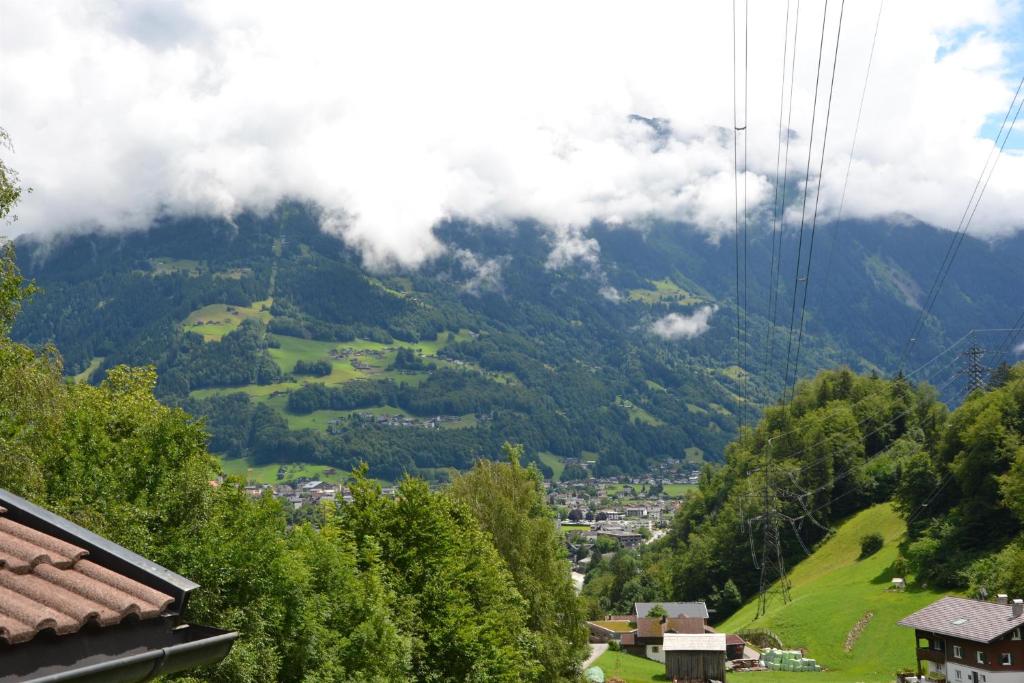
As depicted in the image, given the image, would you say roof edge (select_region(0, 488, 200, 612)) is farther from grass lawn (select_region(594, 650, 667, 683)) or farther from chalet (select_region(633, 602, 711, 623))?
chalet (select_region(633, 602, 711, 623))

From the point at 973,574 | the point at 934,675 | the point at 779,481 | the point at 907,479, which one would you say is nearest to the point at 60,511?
the point at 934,675

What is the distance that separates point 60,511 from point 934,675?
70574 millimetres

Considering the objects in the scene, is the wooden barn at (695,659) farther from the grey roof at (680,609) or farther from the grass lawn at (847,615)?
the grey roof at (680,609)

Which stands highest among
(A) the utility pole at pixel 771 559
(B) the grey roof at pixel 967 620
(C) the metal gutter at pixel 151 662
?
(A) the utility pole at pixel 771 559

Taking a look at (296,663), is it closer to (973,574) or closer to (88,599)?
(88,599)

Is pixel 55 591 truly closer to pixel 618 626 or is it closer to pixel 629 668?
pixel 629 668

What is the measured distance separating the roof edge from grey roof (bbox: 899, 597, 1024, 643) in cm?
7543

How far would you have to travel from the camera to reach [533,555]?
172ft

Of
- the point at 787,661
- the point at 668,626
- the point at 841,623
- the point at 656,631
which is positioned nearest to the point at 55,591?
the point at 787,661

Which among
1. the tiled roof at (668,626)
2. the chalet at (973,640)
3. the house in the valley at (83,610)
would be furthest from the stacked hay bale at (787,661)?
the house in the valley at (83,610)

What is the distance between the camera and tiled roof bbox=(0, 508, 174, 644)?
Result: 5.25 meters

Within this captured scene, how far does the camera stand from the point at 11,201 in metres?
24.3

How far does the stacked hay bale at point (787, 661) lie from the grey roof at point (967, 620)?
44.1 ft

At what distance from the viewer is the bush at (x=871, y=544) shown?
129 metres
